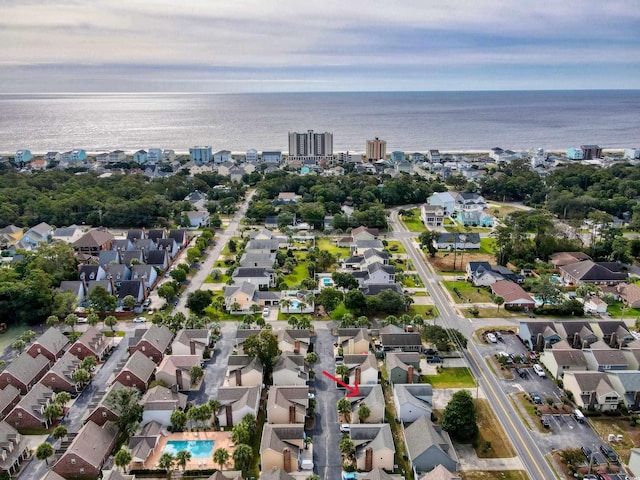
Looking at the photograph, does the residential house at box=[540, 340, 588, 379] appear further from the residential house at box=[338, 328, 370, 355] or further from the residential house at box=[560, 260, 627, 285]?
the residential house at box=[560, 260, 627, 285]

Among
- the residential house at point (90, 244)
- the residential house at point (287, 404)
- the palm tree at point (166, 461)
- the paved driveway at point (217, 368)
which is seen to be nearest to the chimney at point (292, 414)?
the residential house at point (287, 404)

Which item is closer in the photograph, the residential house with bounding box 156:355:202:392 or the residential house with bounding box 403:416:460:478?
the residential house with bounding box 403:416:460:478

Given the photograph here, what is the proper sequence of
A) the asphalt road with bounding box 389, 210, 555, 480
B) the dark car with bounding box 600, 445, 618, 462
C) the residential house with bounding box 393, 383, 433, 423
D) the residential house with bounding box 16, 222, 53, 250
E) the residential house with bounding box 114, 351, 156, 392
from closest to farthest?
the asphalt road with bounding box 389, 210, 555, 480
the dark car with bounding box 600, 445, 618, 462
the residential house with bounding box 393, 383, 433, 423
the residential house with bounding box 114, 351, 156, 392
the residential house with bounding box 16, 222, 53, 250

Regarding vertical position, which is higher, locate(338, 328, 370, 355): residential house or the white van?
locate(338, 328, 370, 355): residential house

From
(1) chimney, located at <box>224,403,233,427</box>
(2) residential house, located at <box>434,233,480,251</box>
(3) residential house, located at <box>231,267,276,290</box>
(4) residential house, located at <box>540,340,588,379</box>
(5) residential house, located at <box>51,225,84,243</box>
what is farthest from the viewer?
(5) residential house, located at <box>51,225,84,243</box>

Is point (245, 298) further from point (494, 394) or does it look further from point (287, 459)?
point (494, 394)

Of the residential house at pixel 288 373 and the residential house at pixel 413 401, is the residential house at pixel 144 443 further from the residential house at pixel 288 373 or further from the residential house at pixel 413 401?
the residential house at pixel 413 401

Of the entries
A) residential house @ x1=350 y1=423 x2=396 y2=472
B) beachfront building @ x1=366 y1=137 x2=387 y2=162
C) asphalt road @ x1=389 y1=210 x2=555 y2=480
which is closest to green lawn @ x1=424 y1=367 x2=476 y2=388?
asphalt road @ x1=389 y1=210 x2=555 y2=480

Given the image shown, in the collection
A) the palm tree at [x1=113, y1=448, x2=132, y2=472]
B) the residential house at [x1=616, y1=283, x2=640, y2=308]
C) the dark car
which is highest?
the residential house at [x1=616, y1=283, x2=640, y2=308]
